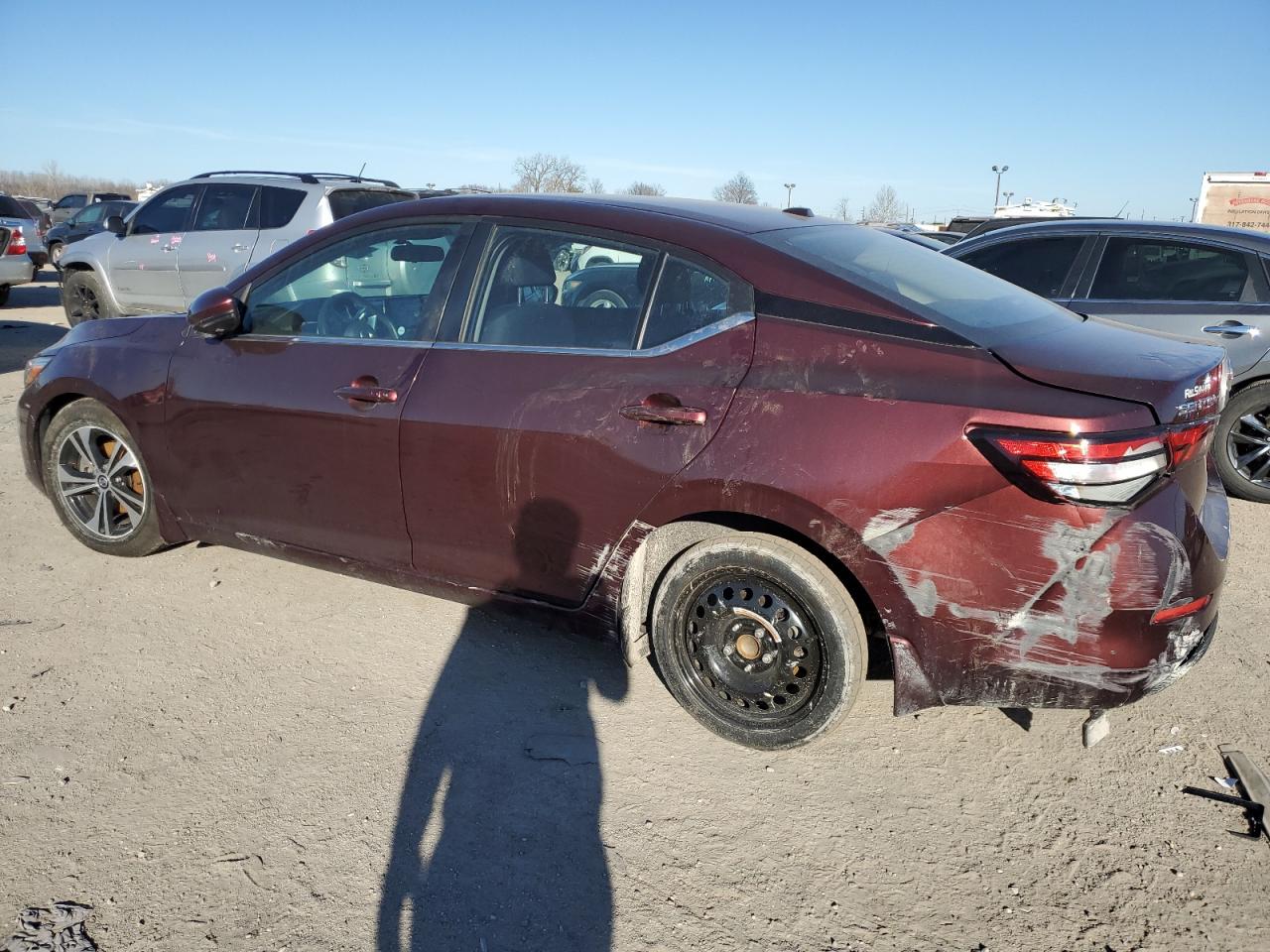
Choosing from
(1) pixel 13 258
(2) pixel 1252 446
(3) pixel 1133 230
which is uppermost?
(3) pixel 1133 230

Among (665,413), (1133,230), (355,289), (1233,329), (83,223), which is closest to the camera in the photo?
(665,413)

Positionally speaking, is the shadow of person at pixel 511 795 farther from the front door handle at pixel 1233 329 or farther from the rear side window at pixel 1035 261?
the front door handle at pixel 1233 329

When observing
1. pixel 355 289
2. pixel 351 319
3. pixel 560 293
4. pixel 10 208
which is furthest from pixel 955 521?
pixel 10 208

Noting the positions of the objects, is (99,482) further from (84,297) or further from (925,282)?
(84,297)

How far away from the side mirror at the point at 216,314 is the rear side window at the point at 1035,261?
4583mm

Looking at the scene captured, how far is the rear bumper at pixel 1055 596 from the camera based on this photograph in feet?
7.80

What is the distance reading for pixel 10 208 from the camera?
1770cm

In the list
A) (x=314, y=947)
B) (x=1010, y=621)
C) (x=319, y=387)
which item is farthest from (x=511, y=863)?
(x=319, y=387)

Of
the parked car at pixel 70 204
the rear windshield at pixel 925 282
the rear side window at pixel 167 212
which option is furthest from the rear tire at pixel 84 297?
the parked car at pixel 70 204

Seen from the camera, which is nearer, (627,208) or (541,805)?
(541,805)

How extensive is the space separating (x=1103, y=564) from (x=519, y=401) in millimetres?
1813

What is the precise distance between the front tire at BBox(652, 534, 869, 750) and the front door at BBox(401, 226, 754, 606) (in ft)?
1.01

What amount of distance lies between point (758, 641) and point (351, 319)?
2.06 metres

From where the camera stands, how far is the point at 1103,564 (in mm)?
2371
